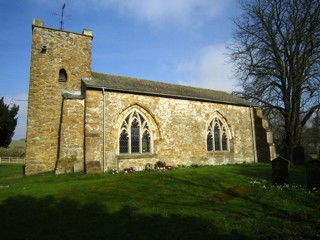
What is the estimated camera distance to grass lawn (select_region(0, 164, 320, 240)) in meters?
5.32

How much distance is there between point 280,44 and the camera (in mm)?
20297

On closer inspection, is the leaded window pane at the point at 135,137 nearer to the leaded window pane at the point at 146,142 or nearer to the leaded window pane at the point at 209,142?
the leaded window pane at the point at 146,142

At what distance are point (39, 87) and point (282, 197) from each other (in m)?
15.0

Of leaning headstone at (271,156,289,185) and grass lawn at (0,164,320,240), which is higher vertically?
leaning headstone at (271,156,289,185)

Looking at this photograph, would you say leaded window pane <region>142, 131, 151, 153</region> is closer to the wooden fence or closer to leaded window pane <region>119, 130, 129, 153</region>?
leaded window pane <region>119, 130, 129, 153</region>

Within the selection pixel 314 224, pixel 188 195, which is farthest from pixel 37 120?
pixel 314 224

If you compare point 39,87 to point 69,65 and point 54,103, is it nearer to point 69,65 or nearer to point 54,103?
A: point 54,103

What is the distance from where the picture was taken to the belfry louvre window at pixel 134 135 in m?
15.9

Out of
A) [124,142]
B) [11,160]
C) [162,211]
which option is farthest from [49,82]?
[11,160]

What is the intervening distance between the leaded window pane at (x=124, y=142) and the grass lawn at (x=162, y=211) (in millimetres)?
5483

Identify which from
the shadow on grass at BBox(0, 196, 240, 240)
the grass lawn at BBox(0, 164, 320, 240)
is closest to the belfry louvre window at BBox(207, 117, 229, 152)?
the grass lawn at BBox(0, 164, 320, 240)

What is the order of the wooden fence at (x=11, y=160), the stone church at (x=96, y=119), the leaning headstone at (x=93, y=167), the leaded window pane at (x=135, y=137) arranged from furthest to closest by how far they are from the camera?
the wooden fence at (x=11, y=160), the leaded window pane at (x=135, y=137), the stone church at (x=96, y=119), the leaning headstone at (x=93, y=167)

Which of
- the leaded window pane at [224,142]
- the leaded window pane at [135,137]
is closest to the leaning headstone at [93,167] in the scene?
the leaded window pane at [135,137]

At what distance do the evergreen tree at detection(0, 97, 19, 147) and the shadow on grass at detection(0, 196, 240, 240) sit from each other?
94.8ft
